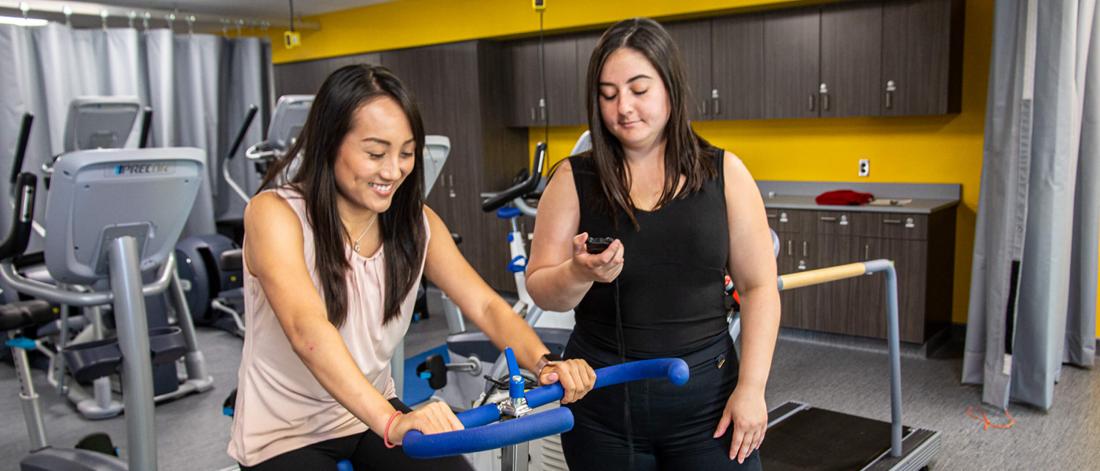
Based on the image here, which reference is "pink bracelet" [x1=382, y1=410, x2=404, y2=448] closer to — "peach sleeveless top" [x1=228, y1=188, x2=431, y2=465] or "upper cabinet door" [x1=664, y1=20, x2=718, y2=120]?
"peach sleeveless top" [x1=228, y1=188, x2=431, y2=465]

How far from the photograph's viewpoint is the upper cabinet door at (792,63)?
532 centimetres

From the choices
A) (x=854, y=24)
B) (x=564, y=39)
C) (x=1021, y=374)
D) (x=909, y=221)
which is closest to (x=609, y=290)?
(x=1021, y=374)

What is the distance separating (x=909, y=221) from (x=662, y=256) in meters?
3.78

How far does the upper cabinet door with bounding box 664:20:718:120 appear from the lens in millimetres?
5746

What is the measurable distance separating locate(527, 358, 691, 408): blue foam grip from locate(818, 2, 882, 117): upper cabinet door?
166 inches

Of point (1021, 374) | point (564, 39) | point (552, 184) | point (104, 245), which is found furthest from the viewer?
point (564, 39)

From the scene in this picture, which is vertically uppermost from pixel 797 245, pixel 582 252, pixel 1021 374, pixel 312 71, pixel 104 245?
pixel 312 71

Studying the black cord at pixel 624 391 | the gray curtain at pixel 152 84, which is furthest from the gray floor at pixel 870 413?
the black cord at pixel 624 391

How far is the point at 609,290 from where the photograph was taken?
153cm

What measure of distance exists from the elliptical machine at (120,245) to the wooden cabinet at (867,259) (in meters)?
3.45

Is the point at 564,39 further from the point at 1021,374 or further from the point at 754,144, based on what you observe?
the point at 1021,374

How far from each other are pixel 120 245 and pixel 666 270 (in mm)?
2078

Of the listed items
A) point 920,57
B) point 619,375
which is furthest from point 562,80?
point 619,375

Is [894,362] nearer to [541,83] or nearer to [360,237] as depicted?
[360,237]
